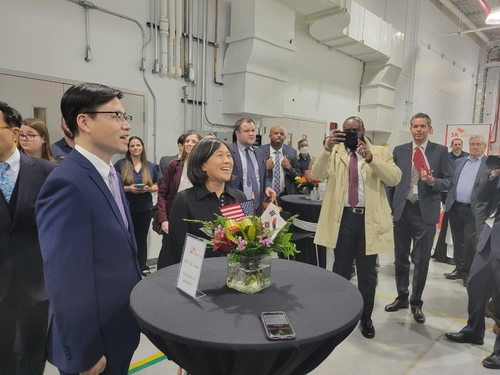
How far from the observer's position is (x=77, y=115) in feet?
4.06

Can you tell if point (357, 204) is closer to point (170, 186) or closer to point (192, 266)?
point (170, 186)

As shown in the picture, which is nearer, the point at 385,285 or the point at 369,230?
the point at 369,230

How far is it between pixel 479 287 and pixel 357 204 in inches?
43.1

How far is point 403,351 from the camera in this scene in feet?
8.59

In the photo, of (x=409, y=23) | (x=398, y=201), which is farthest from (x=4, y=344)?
(x=409, y=23)

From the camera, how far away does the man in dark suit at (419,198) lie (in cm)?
299

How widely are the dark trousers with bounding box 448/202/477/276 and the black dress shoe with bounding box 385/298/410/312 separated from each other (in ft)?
4.00

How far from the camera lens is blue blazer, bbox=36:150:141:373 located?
1.08m

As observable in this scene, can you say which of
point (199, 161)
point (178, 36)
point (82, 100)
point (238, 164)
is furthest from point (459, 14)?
point (82, 100)

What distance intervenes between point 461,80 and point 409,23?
15.3ft

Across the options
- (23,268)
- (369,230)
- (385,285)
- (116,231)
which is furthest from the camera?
(385,285)

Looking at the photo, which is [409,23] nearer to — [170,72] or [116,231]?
[170,72]

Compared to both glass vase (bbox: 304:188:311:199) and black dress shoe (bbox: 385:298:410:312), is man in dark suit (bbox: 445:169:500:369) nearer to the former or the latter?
black dress shoe (bbox: 385:298:410:312)

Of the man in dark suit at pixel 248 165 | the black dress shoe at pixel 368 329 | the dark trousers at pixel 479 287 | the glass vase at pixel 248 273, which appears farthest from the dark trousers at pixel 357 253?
the glass vase at pixel 248 273
